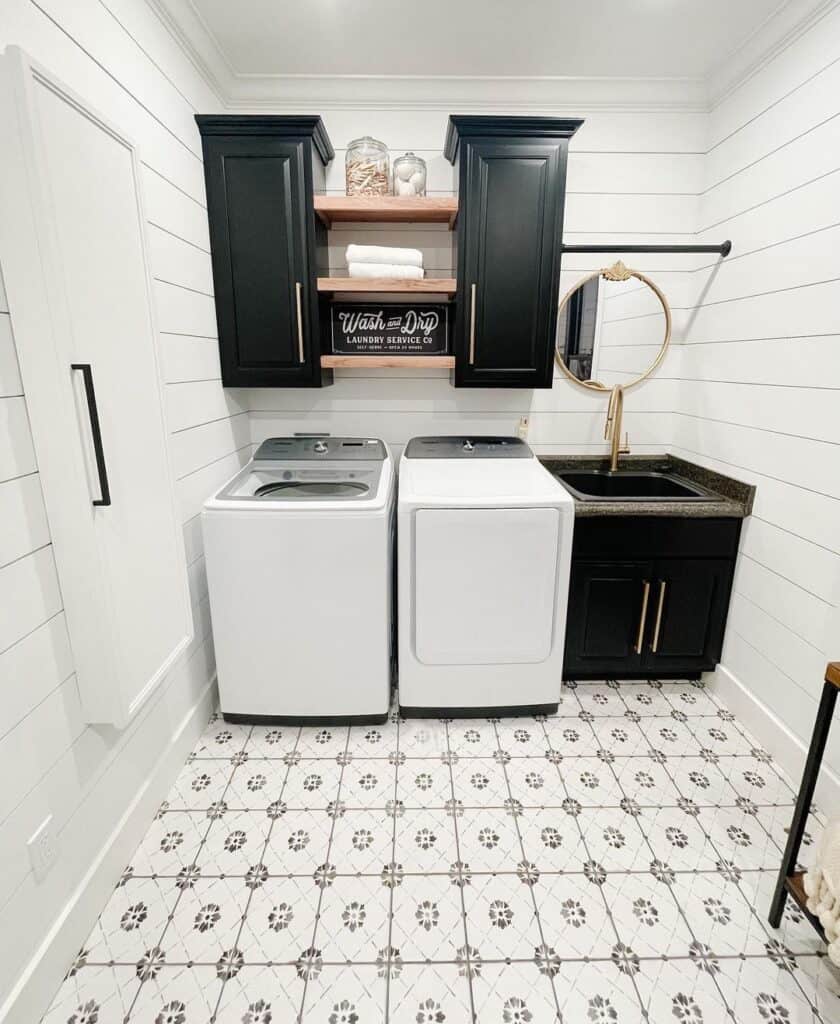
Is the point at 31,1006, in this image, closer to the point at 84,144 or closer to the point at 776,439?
the point at 84,144

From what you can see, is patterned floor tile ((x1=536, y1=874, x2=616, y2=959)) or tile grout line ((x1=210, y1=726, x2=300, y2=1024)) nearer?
tile grout line ((x1=210, y1=726, x2=300, y2=1024))

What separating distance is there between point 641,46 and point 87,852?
327 cm

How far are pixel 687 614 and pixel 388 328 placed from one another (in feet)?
6.08

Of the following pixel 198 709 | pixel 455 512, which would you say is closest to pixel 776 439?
pixel 455 512

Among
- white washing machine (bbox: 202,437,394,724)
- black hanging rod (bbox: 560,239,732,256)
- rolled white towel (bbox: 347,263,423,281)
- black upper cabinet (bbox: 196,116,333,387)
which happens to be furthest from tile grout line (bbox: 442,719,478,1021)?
black hanging rod (bbox: 560,239,732,256)

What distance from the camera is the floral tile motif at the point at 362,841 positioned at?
5.18 ft

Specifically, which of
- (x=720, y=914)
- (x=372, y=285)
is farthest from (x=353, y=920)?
(x=372, y=285)

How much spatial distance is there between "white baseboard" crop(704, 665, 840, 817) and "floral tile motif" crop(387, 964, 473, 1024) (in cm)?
122

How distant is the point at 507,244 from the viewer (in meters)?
2.19

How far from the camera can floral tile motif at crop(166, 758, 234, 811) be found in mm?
1798

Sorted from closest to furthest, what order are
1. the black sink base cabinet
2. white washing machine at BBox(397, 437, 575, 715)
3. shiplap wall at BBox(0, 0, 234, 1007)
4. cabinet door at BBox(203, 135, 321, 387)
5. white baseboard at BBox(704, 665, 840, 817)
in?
shiplap wall at BBox(0, 0, 234, 1007) → white baseboard at BBox(704, 665, 840, 817) → white washing machine at BBox(397, 437, 575, 715) → cabinet door at BBox(203, 135, 321, 387) → the black sink base cabinet

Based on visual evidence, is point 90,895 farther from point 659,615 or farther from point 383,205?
point 383,205

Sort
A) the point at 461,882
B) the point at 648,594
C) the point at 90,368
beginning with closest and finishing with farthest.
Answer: the point at 90,368, the point at 461,882, the point at 648,594

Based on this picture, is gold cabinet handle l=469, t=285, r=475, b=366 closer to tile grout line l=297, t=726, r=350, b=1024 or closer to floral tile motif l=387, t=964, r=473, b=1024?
tile grout line l=297, t=726, r=350, b=1024
